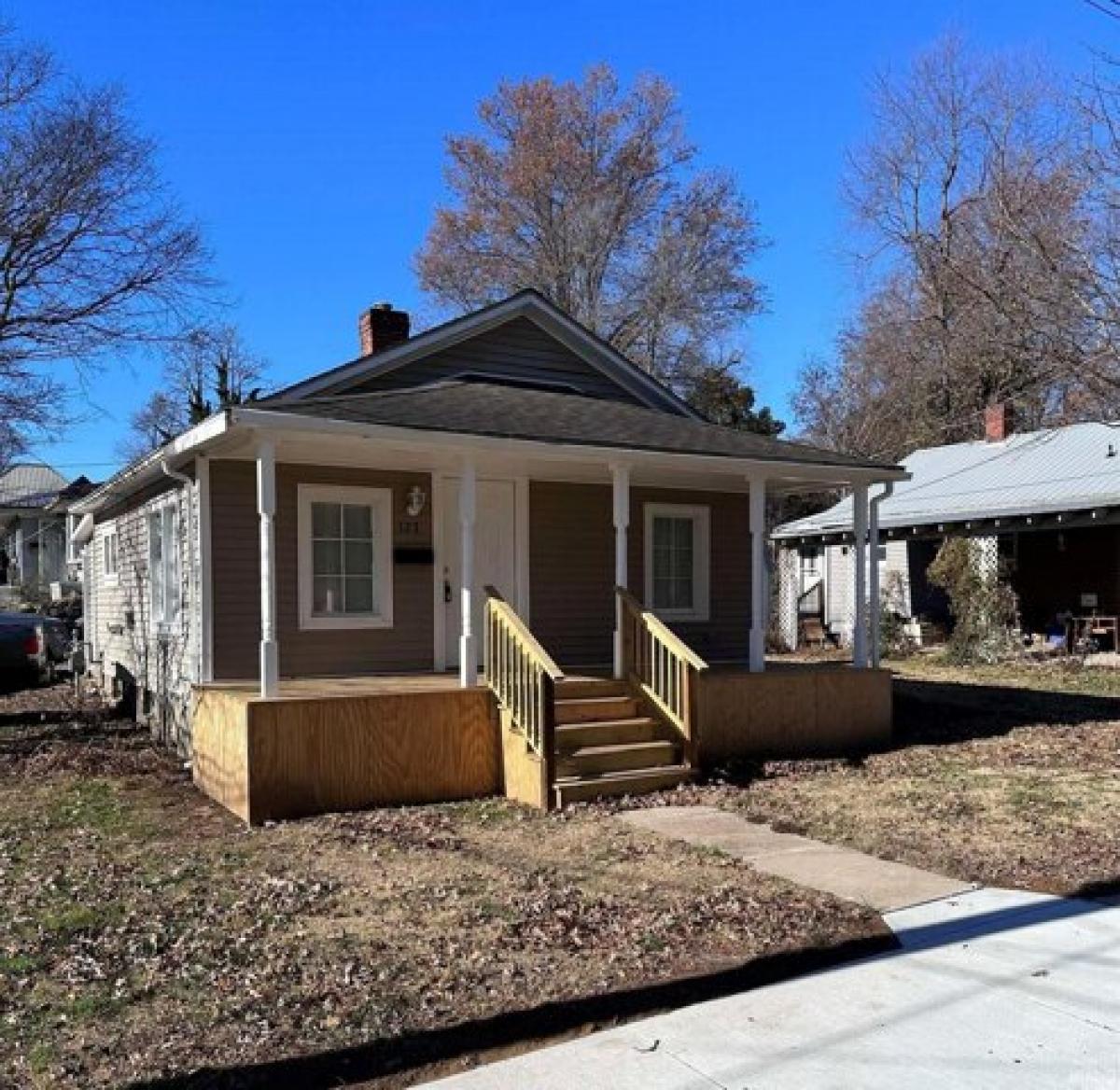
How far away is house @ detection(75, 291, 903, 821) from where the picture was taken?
26.6ft

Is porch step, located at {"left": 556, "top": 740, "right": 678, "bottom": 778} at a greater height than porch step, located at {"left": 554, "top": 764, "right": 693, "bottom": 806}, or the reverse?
porch step, located at {"left": 556, "top": 740, "right": 678, "bottom": 778}

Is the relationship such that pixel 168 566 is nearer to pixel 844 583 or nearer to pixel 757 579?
pixel 757 579

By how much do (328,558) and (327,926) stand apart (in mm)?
5327

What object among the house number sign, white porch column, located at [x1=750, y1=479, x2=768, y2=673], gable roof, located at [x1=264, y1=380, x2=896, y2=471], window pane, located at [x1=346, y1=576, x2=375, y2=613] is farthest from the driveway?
the house number sign

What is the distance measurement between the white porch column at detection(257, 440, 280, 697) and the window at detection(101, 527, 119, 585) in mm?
7632

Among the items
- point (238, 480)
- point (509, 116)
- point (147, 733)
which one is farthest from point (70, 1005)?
point (509, 116)

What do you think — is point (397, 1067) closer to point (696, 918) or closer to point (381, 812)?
point (696, 918)

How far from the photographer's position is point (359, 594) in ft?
33.8

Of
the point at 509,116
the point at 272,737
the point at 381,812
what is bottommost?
the point at 381,812

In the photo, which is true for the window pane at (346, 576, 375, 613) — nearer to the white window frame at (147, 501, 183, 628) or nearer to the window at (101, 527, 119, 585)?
the white window frame at (147, 501, 183, 628)

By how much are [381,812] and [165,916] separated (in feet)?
8.57

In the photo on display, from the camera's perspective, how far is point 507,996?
4.23 meters

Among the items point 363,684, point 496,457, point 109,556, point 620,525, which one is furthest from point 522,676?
point 109,556

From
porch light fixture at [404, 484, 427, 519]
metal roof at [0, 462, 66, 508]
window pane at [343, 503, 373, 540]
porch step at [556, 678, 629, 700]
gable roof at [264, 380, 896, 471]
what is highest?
metal roof at [0, 462, 66, 508]
